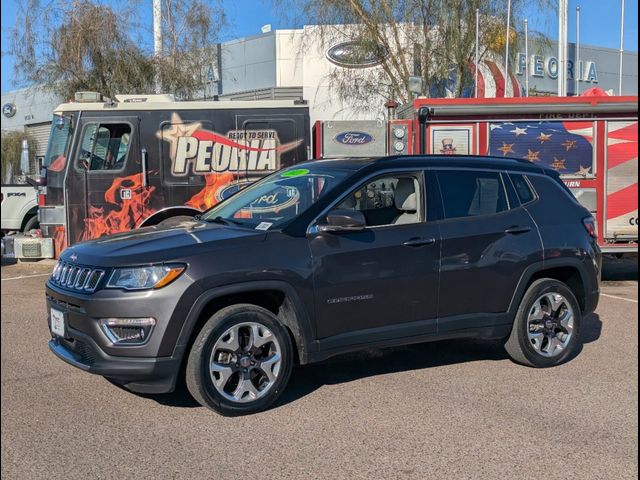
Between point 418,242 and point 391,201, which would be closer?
point 418,242

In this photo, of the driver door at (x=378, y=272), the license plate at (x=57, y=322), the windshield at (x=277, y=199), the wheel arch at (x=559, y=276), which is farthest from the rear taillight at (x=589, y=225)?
the license plate at (x=57, y=322)

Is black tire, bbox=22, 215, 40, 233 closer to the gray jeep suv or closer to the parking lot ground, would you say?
the parking lot ground

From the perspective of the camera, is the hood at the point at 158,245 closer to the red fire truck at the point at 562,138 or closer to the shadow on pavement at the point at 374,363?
the shadow on pavement at the point at 374,363

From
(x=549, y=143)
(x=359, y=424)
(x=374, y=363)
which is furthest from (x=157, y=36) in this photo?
(x=359, y=424)

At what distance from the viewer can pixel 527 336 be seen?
5.87 meters

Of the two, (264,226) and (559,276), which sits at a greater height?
(264,226)

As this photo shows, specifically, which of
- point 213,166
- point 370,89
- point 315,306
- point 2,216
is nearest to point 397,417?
point 315,306

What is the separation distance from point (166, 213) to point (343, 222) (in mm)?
5018

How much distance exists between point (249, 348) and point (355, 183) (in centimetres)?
155

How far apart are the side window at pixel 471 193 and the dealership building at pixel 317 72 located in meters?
10.5

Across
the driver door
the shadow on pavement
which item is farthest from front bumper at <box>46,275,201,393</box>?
the driver door

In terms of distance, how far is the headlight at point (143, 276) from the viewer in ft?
14.5

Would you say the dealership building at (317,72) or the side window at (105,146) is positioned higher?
the dealership building at (317,72)

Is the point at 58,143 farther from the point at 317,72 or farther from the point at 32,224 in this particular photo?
the point at 317,72
